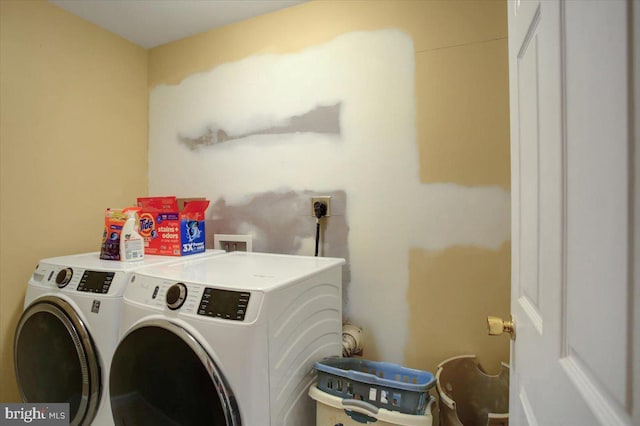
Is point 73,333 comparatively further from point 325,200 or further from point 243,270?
point 325,200

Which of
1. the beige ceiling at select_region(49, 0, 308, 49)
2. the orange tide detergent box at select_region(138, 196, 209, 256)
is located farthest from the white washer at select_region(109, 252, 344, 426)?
the beige ceiling at select_region(49, 0, 308, 49)

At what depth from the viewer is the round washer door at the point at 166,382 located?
90cm

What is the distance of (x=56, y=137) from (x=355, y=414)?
78.5 inches

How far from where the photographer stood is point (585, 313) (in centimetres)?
39

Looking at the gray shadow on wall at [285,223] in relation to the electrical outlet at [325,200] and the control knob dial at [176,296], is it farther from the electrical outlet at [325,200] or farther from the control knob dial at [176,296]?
the control knob dial at [176,296]

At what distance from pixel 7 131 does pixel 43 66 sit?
0.40 m

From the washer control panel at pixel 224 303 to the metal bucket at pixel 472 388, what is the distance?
2.66 ft

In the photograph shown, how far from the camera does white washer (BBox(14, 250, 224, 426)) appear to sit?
1211mm

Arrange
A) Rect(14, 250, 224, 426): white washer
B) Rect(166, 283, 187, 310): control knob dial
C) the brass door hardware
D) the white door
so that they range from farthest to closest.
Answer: Rect(14, 250, 224, 426): white washer < Rect(166, 283, 187, 310): control knob dial < the brass door hardware < the white door

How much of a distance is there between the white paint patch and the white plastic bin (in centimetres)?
52

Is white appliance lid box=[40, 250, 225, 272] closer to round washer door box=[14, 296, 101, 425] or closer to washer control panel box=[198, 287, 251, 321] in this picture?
round washer door box=[14, 296, 101, 425]

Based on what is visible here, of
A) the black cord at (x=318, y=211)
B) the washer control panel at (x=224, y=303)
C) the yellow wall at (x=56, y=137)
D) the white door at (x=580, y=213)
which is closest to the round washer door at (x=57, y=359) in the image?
the yellow wall at (x=56, y=137)

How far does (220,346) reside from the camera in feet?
2.96

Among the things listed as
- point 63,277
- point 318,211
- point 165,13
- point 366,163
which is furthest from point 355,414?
point 165,13
